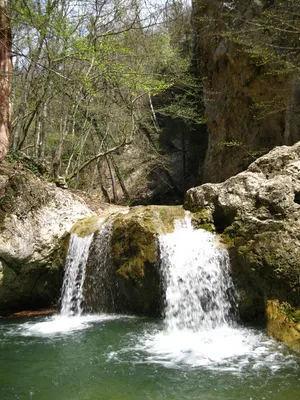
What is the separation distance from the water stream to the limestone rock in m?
0.37

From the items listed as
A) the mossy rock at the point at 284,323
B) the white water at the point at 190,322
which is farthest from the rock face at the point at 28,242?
the mossy rock at the point at 284,323

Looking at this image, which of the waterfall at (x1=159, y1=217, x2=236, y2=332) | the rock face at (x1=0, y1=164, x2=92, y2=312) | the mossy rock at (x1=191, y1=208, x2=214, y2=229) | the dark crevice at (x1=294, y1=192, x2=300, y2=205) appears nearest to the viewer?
the waterfall at (x1=159, y1=217, x2=236, y2=332)

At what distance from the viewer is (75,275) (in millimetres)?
7844

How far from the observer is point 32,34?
400 inches

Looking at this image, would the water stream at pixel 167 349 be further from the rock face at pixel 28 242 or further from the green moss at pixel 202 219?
the rock face at pixel 28 242

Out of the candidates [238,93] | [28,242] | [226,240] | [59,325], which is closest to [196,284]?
[226,240]

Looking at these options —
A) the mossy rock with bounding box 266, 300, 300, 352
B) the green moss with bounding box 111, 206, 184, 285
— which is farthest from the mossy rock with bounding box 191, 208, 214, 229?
the mossy rock with bounding box 266, 300, 300, 352

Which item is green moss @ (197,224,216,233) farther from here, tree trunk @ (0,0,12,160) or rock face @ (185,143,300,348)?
tree trunk @ (0,0,12,160)

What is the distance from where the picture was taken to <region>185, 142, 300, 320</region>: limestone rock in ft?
18.5

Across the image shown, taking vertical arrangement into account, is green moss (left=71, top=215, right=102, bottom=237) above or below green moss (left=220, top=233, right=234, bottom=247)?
above

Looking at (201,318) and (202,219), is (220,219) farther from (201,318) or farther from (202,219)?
(201,318)

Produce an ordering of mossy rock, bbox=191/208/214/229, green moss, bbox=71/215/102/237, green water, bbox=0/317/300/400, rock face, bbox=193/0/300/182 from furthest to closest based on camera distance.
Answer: rock face, bbox=193/0/300/182, green moss, bbox=71/215/102/237, mossy rock, bbox=191/208/214/229, green water, bbox=0/317/300/400

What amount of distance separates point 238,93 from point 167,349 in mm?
11359

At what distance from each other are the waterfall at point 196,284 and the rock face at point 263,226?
27 cm
